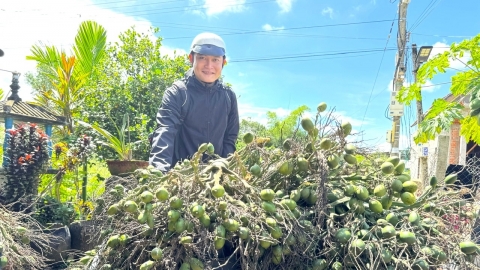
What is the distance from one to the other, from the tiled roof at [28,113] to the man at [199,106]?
463cm

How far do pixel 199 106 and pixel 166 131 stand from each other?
359 millimetres

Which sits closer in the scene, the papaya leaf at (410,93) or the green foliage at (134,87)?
the papaya leaf at (410,93)

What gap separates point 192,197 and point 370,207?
55cm

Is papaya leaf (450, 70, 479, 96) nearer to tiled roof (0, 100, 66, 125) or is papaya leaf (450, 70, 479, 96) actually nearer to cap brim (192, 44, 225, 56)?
cap brim (192, 44, 225, 56)

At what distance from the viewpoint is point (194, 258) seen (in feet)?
3.97

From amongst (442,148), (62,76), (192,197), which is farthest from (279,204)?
(442,148)

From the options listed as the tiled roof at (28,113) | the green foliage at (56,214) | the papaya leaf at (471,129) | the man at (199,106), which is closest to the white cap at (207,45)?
the man at (199,106)

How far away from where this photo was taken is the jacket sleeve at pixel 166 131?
78.4 inches

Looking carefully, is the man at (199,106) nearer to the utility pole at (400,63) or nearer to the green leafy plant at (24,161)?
the green leafy plant at (24,161)

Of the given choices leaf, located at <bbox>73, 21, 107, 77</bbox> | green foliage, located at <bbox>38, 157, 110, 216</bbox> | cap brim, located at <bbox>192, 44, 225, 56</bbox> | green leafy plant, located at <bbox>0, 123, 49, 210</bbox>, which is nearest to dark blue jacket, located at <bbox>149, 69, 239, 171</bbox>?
cap brim, located at <bbox>192, 44, 225, 56</bbox>

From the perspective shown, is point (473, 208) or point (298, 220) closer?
point (298, 220)

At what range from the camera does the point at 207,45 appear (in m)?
2.35

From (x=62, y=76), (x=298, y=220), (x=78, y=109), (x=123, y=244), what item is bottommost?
(x=123, y=244)

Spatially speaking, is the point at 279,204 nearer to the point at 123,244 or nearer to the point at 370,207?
the point at 370,207
